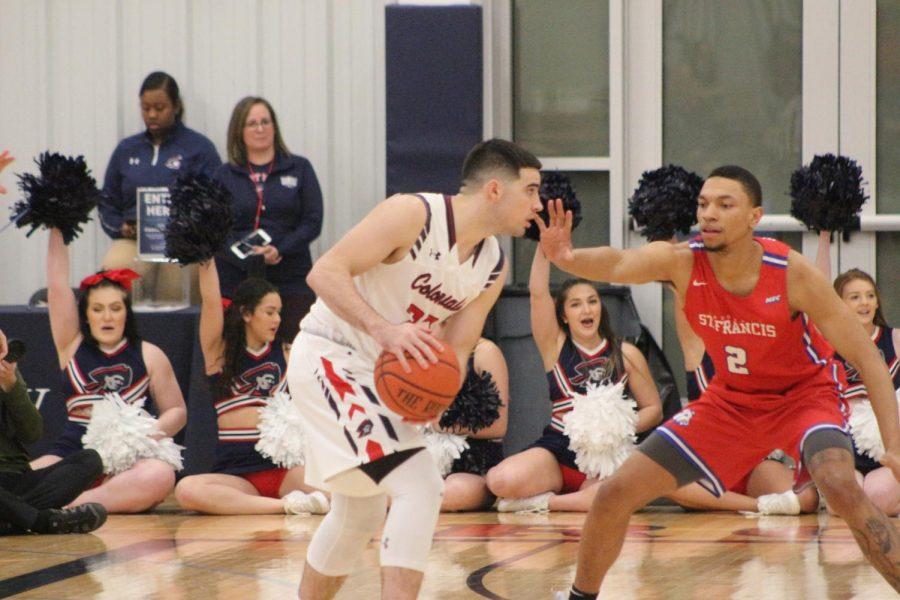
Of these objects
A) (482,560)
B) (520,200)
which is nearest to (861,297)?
(482,560)

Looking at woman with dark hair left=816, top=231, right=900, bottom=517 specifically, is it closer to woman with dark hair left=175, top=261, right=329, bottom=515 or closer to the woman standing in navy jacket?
woman with dark hair left=175, top=261, right=329, bottom=515

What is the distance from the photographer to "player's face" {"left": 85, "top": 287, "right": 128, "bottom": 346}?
24.9ft

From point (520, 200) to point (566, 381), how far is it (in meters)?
3.38

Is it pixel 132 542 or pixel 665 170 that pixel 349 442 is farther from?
pixel 665 170

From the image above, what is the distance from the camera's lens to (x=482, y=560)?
227 inches

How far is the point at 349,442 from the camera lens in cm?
405

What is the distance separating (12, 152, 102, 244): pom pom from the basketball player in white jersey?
3.59 metres

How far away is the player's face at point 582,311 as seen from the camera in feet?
25.0

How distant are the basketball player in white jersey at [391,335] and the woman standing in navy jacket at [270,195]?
14.4 ft

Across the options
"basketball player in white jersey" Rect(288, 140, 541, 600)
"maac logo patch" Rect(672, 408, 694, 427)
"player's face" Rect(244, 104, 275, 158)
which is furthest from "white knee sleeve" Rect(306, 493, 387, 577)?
"player's face" Rect(244, 104, 275, 158)

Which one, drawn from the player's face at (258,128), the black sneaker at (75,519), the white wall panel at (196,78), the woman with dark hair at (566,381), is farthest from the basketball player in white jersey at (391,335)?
the white wall panel at (196,78)

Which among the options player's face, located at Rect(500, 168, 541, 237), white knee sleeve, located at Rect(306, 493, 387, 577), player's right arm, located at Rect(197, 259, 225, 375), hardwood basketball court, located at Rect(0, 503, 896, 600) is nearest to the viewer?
white knee sleeve, located at Rect(306, 493, 387, 577)

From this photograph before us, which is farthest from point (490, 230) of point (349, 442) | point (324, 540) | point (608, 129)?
point (608, 129)

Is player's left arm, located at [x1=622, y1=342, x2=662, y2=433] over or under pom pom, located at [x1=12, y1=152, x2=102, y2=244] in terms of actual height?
under
